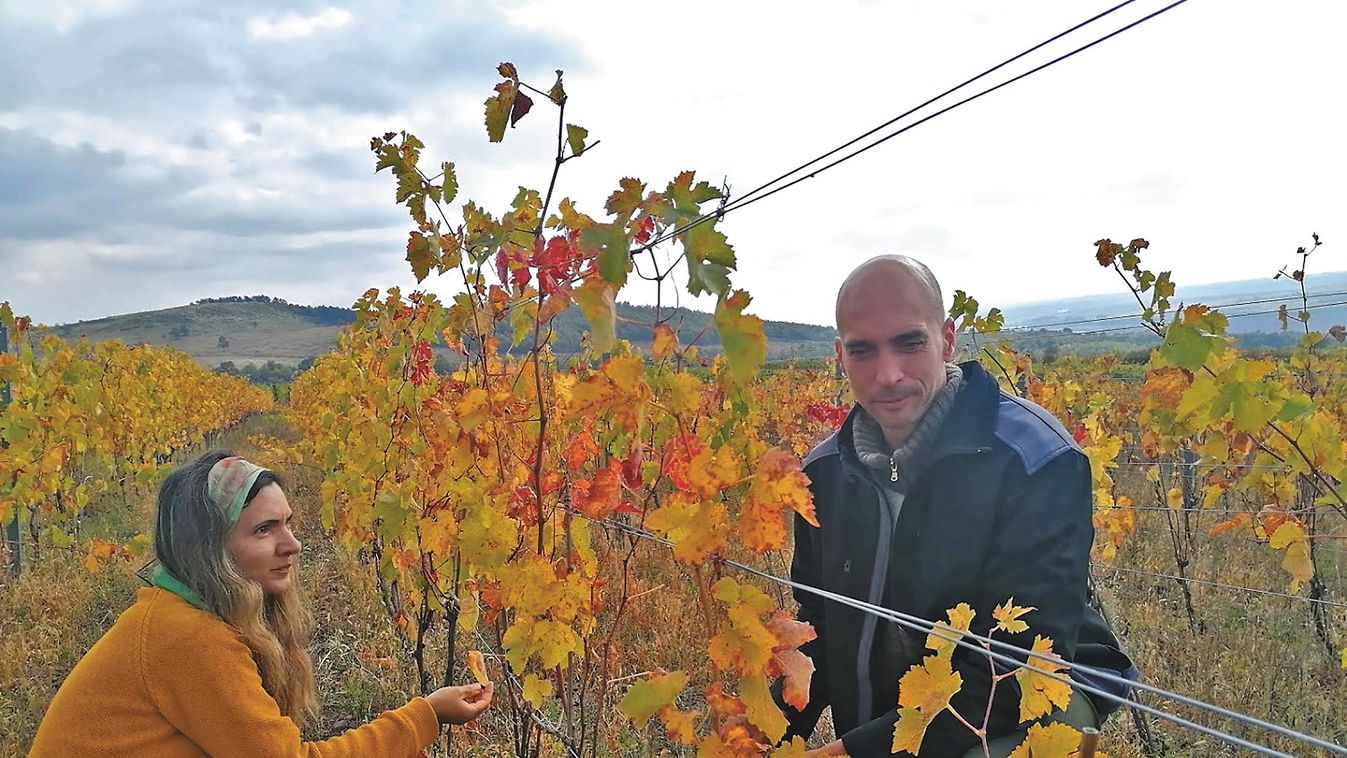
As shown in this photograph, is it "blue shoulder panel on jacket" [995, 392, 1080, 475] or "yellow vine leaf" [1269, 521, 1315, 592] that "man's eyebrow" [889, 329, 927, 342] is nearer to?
"blue shoulder panel on jacket" [995, 392, 1080, 475]

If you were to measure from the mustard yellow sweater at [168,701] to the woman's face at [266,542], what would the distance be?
0.18m

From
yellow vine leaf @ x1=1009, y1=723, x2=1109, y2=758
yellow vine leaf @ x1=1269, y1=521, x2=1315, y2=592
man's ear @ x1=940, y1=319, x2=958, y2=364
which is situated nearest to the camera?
yellow vine leaf @ x1=1009, y1=723, x2=1109, y2=758

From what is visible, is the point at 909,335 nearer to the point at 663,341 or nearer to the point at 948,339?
the point at 948,339

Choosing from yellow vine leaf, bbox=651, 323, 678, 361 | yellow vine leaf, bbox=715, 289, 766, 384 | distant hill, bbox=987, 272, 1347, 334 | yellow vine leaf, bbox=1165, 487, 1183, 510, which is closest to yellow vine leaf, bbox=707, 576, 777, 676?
yellow vine leaf, bbox=715, 289, 766, 384

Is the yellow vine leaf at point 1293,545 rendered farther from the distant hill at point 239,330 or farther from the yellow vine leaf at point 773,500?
the distant hill at point 239,330

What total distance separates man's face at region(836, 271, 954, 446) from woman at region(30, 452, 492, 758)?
129cm

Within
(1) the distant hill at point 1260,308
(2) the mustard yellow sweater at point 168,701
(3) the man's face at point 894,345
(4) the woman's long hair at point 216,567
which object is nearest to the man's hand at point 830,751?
(3) the man's face at point 894,345

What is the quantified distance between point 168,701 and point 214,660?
0.42 ft

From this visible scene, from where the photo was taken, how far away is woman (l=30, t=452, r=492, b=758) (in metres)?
1.78

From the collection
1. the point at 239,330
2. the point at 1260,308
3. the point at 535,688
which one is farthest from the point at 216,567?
the point at 239,330

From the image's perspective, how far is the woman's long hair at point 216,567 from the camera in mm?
1897

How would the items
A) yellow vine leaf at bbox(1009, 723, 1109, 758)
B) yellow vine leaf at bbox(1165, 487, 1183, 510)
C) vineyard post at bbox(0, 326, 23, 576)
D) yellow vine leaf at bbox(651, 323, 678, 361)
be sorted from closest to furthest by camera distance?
yellow vine leaf at bbox(1009, 723, 1109, 758)
yellow vine leaf at bbox(651, 323, 678, 361)
yellow vine leaf at bbox(1165, 487, 1183, 510)
vineyard post at bbox(0, 326, 23, 576)

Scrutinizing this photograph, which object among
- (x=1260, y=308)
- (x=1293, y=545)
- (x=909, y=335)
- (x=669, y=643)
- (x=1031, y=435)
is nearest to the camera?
(x=1031, y=435)

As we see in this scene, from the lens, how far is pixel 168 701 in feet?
5.83
